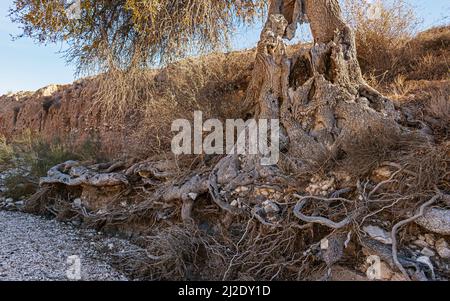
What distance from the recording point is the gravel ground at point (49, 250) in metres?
3.95

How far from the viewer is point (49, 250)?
4.75 metres

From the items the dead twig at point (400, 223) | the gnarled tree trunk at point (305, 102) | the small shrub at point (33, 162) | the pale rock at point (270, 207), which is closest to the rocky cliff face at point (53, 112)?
the small shrub at point (33, 162)

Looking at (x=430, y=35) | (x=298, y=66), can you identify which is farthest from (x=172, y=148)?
(x=430, y=35)

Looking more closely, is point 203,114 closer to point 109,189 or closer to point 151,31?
point 151,31

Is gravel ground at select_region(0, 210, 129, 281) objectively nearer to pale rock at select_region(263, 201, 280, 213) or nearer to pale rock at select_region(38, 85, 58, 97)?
pale rock at select_region(263, 201, 280, 213)

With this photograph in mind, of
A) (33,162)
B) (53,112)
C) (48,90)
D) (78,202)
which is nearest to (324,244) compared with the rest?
(78,202)

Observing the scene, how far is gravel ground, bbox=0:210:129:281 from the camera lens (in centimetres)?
395

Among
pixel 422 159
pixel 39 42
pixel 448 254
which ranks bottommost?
pixel 448 254

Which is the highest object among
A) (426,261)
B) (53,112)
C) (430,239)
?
(53,112)

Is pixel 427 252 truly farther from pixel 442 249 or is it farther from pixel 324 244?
pixel 324 244

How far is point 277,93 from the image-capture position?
5590mm

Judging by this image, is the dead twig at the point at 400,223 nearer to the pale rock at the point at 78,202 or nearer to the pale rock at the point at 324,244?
the pale rock at the point at 324,244

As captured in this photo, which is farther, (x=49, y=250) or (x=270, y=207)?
(x=49, y=250)
